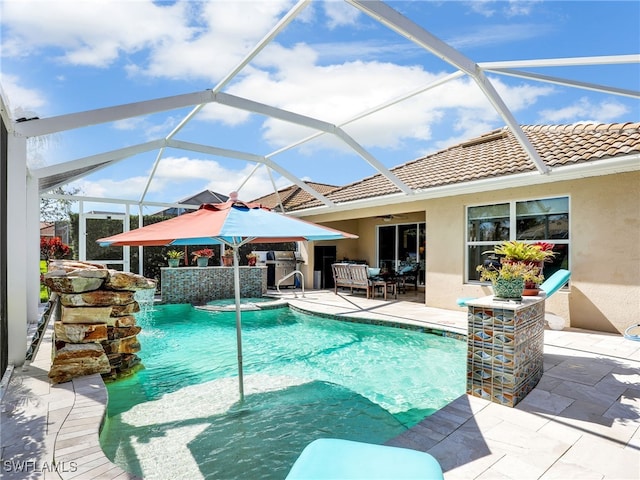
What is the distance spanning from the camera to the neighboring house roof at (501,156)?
7.10m

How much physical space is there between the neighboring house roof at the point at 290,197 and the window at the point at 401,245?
3558mm

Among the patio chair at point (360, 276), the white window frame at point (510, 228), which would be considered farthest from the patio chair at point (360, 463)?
the patio chair at point (360, 276)

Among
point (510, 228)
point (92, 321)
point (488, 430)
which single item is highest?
point (510, 228)

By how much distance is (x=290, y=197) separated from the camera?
58.6 feet

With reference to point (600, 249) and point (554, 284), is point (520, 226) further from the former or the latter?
point (554, 284)

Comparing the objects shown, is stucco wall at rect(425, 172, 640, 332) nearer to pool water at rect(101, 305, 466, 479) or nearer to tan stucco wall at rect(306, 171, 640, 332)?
tan stucco wall at rect(306, 171, 640, 332)

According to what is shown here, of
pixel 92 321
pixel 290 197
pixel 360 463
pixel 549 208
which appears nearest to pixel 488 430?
pixel 360 463

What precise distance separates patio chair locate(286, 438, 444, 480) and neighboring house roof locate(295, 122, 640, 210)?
23.4 feet

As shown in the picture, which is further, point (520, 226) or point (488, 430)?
point (520, 226)

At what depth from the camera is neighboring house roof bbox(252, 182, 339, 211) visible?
51.7ft

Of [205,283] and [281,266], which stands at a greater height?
[281,266]

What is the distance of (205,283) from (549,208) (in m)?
10.6

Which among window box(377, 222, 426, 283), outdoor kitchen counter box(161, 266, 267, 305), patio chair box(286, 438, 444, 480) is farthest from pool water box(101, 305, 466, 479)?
window box(377, 222, 426, 283)

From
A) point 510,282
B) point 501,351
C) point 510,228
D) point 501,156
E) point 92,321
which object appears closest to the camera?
point 501,351
